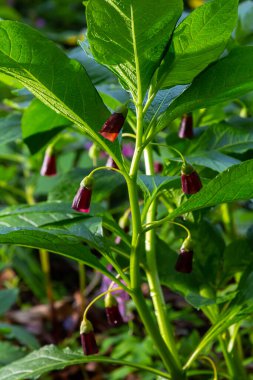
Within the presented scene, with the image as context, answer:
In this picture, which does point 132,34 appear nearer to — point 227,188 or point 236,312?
point 227,188

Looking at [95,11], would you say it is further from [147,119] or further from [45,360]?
[45,360]

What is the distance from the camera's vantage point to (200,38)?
100cm

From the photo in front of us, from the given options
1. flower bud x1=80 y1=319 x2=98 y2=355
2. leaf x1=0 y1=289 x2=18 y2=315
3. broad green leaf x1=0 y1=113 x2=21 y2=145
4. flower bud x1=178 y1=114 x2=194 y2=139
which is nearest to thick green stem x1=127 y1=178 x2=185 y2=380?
flower bud x1=80 y1=319 x2=98 y2=355

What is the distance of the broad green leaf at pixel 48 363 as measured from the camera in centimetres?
120

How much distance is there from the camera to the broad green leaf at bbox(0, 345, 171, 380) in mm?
1202

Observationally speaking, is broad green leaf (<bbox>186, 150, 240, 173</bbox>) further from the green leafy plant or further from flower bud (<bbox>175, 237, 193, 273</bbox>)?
flower bud (<bbox>175, 237, 193, 273</bbox>)

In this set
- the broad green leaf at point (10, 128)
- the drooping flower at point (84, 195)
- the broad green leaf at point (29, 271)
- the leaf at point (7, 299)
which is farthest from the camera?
the broad green leaf at point (29, 271)

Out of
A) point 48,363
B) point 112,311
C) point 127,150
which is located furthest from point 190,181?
point 127,150

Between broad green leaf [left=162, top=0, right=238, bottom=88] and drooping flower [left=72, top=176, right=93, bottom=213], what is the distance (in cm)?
23

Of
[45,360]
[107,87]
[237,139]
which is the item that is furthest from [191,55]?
[45,360]

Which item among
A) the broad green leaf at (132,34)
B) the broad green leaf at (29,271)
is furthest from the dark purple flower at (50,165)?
the broad green leaf at (29,271)

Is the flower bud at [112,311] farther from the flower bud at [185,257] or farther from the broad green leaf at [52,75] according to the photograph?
the broad green leaf at [52,75]

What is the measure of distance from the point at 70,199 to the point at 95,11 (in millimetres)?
620

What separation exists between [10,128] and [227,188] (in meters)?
0.66
